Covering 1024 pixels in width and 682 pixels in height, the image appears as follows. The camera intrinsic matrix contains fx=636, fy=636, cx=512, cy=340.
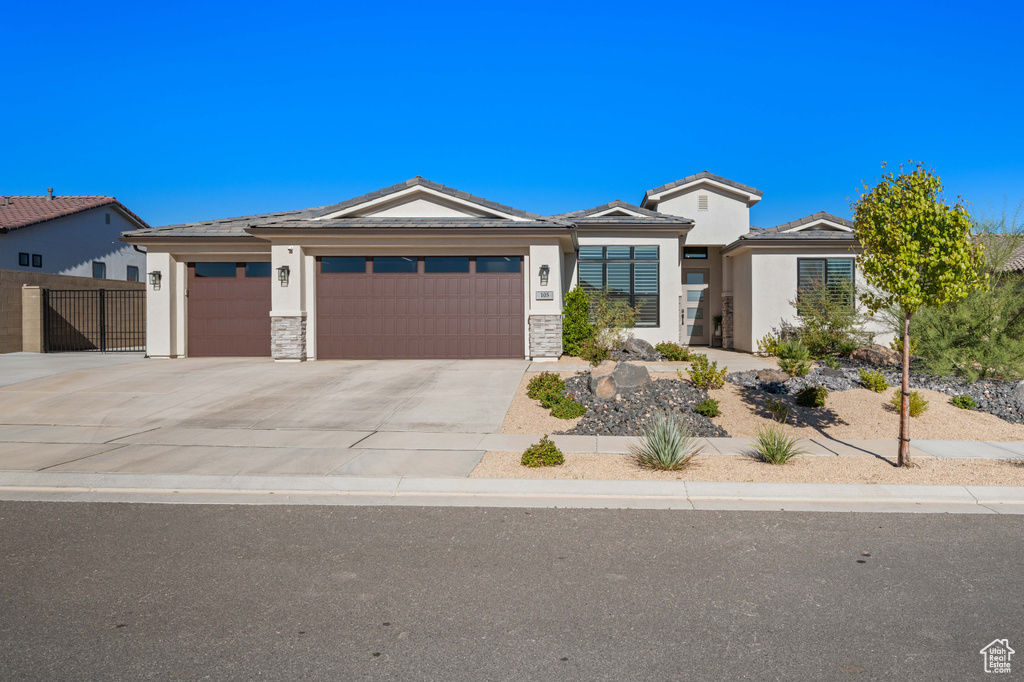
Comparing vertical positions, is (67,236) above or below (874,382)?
above

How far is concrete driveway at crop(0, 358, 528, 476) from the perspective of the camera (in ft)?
26.4

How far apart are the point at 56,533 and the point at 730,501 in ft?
20.7

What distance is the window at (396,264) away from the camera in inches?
699

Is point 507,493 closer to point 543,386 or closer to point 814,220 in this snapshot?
point 543,386

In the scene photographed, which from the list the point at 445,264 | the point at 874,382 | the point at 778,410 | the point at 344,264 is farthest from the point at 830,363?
the point at 344,264

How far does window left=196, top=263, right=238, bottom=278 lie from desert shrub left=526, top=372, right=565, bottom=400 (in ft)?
36.5

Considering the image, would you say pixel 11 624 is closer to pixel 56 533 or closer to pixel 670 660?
pixel 56 533

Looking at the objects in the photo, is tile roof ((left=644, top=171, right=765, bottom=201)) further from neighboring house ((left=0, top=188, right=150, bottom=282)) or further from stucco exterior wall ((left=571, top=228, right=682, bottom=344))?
neighboring house ((left=0, top=188, right=150, bottom=282))

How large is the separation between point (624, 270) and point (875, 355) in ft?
24.7

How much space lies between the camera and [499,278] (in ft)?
58.1

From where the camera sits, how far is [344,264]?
58.8ft

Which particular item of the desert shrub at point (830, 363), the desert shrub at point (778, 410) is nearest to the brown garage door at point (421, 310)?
the desert shrub at point (830, 363)

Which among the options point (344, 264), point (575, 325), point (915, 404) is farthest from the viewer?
point (575, 325)

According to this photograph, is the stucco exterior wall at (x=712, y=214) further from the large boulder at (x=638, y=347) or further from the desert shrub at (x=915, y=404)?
the desert shrub at (x=915, y=404)
